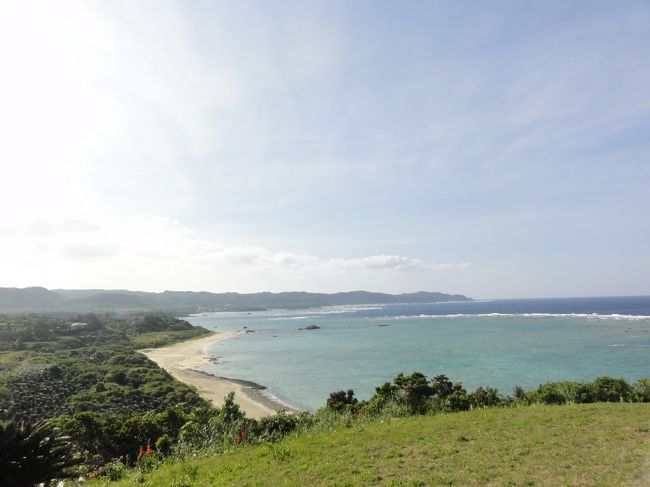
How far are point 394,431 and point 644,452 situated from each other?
7635 mm

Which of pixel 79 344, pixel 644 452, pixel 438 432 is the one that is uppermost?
pixel 644 452

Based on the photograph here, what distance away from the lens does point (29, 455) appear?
6.74 m

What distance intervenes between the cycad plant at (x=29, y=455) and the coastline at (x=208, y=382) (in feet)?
52.5

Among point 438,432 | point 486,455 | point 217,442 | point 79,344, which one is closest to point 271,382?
point 217,442

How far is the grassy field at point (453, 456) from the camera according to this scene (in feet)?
29.6

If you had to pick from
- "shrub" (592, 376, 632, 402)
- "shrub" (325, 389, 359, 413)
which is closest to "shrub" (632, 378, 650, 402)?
"shrub" (592, 376, 632, 402)

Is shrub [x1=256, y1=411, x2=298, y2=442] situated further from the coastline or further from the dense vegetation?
the dense vegetation

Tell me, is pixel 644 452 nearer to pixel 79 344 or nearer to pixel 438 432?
pixel 438 432

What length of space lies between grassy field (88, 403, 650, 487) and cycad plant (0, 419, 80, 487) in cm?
446

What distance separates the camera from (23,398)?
38625 mm

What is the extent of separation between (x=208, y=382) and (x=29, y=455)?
51638 millimetres

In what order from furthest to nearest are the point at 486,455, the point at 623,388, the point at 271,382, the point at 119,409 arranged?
the point at 271,382, the point at 119,409, the point at 623,388, the point at 486,455

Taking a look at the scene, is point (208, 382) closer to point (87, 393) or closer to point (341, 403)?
point (87, 393)

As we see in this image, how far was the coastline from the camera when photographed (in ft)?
128
